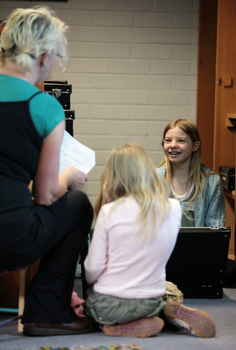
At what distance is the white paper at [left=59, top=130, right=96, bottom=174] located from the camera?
1703 mm

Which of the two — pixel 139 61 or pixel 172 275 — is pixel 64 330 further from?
pixel 139 61

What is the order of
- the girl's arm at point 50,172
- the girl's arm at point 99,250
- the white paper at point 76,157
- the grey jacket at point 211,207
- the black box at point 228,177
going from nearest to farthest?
the girl's arm at point 50,172 < the girl's arm at point 99,250 < the white paper at point 76,157 < the grey jacket at point 211,207 < the black box at point 228,177

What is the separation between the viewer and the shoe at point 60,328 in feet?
4.96

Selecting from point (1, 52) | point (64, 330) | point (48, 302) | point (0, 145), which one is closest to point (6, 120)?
point (0, 145)

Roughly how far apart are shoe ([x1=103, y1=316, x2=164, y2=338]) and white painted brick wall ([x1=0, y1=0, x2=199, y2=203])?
208 cm

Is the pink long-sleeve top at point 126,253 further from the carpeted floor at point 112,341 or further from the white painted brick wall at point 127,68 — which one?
the white painted brick wall at point 127,68

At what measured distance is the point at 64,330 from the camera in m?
1.53

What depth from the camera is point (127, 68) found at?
354cm

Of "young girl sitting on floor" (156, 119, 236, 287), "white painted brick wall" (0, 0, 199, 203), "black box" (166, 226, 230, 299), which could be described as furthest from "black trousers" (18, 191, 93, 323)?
"white painted brick wall" (0, 0, 199, 203)

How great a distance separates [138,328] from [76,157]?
2.12ft

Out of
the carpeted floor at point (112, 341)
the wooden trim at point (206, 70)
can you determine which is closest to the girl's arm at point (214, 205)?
the carpeted floor at point (112, 341)

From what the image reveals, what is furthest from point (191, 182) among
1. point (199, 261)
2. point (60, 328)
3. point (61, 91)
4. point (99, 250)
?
point (60, 328)

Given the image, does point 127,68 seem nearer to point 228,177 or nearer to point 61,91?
point 228,177

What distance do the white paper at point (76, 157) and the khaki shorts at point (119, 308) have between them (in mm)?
463
